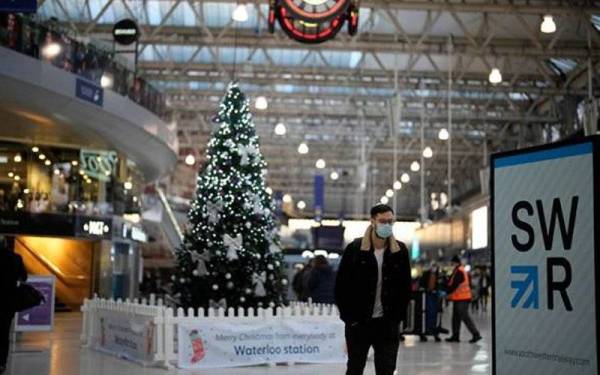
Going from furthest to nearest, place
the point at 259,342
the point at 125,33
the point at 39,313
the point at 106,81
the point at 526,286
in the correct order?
1. the point at 125,33
2. the point at 106,81
3. the point at 39,313
4. the point at 259,342
5. the point at 526,286

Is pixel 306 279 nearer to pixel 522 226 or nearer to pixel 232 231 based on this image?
pixel 232 231

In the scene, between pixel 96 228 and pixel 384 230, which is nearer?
pixel 384 230

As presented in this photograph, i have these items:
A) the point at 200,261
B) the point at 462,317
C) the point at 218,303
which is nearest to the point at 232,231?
the point at 200,261

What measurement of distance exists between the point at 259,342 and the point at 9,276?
11.5ft

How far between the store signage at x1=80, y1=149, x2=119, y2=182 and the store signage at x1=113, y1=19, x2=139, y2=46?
11.5ft

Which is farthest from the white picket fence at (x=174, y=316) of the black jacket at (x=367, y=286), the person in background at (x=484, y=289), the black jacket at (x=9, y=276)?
the person in background at (x=484, y=289)

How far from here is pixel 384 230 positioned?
642cm

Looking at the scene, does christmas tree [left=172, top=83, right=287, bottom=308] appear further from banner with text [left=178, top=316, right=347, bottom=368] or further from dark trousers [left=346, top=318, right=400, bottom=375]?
dark trousers [left=346, top=318, right=400, bottom=375]

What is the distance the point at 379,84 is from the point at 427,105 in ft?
26.0

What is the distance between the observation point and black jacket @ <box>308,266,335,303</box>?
15213 mm

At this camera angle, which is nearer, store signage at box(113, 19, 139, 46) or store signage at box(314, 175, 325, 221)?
store signage at box(113, 19, 139, 46)

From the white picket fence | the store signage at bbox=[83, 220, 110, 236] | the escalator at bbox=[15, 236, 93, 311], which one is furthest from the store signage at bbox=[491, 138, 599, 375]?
the escalator at bbox=[15, 236, 93, 311]

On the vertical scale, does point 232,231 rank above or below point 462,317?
above

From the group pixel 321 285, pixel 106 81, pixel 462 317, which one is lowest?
pixel 462 317
